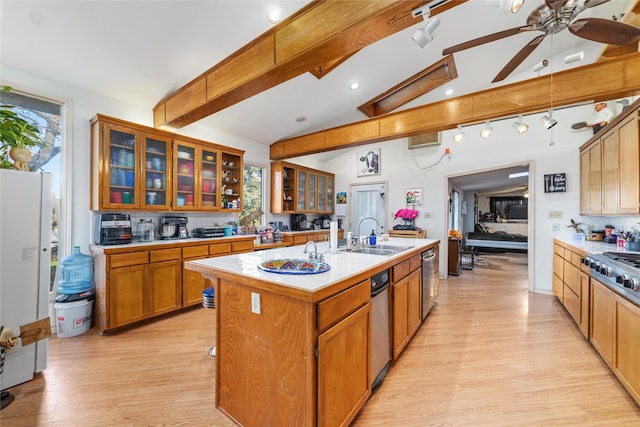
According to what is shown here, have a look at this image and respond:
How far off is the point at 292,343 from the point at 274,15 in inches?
103

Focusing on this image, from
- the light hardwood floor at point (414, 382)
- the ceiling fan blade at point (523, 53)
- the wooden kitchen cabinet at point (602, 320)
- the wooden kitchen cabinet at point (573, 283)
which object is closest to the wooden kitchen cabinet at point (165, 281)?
the light hardwood floor at point (414, 382)

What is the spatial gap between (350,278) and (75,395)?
2.08m

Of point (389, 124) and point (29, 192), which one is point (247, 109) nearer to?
point (389, 124)

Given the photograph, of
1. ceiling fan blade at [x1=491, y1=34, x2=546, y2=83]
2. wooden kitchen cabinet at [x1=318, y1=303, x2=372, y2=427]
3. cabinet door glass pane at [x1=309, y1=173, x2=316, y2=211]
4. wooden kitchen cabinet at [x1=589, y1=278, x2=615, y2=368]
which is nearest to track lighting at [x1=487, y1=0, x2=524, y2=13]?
ceiling fan blade at [x1=491, y1=34, x2=546, y2=83]

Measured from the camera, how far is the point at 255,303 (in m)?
1.39

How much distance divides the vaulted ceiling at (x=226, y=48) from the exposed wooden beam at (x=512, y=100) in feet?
2.61

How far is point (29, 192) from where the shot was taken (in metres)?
1.91

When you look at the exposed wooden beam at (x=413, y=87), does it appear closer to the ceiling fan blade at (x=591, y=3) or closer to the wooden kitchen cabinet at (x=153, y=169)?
the ceiling fan blade at (x=591, y=3)

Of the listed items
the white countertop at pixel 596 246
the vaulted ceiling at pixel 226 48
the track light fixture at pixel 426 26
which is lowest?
the white countertop at pixel 596 246

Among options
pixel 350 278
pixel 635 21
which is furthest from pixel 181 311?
pixel 635 21

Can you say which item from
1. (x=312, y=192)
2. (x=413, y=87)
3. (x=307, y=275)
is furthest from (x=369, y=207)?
(x=307, y=275)

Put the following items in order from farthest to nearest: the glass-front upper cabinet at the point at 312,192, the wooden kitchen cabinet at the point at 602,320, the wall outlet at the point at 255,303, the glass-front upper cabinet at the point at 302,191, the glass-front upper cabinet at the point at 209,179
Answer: the glass-front upper cabinet at the point at 312,192
the glass-front upper cabinet at the point at 302,191
the glass-front upper cabinet at the point at 209,179
the wooden kitchen cabinet at the point at 602,320
the wall outlet at the point at 255,303

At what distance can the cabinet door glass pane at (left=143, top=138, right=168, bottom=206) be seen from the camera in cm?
315

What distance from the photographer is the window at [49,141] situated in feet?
8.43
